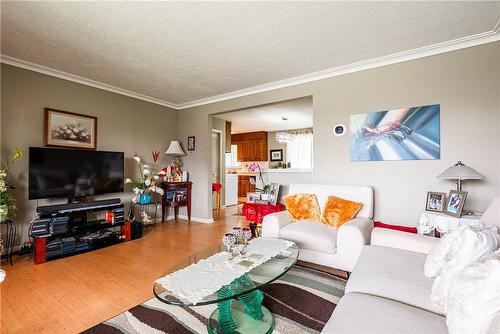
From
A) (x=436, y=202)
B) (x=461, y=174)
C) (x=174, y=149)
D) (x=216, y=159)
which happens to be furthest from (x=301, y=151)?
(x=461, y=174)

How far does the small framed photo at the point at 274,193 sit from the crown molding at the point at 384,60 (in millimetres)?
1569

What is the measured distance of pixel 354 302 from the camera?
1.16 m

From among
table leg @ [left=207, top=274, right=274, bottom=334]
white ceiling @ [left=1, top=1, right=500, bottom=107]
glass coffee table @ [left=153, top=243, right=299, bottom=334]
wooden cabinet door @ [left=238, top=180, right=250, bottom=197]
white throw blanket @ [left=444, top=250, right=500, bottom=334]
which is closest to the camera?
white throw blanket @ [left=444, top=250, right=500, bottom=334]

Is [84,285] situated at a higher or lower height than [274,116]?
lower

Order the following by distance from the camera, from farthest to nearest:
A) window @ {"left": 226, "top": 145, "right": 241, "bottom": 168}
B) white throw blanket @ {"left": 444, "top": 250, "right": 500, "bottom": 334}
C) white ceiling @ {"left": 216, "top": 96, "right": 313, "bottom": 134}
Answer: window @ {"left": 226, "top": 145, "right": 241, "bottom": 168}, white ceiling @ {"left": 216, "top": 96, "right": 313, "bottom": 134}, white throw blanket @ {"left": 444, "top": 250, "right": 500, "bottom": 334}

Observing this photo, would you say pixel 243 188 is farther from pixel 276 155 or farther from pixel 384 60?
pixel 384 60

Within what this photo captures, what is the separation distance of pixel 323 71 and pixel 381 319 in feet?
9.85

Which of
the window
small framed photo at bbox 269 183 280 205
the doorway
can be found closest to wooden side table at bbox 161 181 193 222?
the doorway

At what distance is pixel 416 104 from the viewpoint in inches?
107

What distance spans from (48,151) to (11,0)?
175 cm

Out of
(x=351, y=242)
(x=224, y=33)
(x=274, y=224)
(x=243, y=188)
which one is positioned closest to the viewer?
(x=351, y=242)

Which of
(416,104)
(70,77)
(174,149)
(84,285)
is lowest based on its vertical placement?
(84,285)

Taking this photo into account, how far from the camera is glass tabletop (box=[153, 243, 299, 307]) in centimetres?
123

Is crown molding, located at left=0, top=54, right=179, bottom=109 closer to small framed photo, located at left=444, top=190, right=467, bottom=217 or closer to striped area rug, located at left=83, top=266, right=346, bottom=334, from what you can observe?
striped area rug, located at left=83, top=266, right=346, bottom=334
